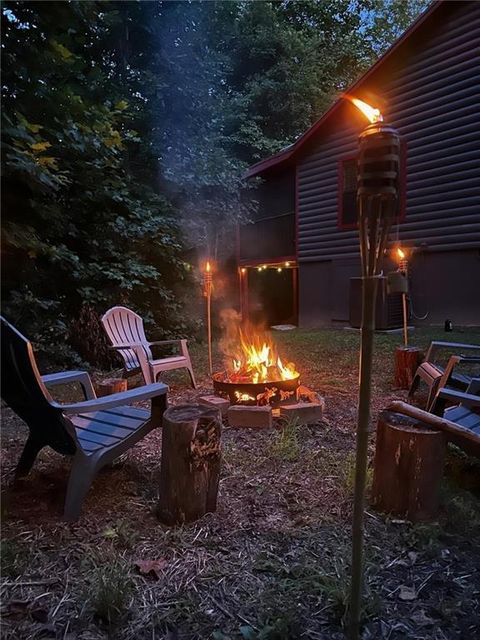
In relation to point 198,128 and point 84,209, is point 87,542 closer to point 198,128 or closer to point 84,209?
point 84,209

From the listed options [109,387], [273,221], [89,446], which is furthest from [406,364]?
[273,221]

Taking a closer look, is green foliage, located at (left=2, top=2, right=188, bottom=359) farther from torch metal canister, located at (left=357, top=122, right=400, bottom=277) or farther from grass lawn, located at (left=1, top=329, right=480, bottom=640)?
torch metal canister, located at (left=357, top=122, right=400, bottom=277)

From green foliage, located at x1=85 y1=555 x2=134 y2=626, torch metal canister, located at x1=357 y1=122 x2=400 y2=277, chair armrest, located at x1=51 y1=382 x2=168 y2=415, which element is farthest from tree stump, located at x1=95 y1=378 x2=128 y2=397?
torch metal canister, located at x1=357 y1=122 x2=400 y2=277

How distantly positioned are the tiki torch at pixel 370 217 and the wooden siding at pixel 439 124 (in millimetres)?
7476

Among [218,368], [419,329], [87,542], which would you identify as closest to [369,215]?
[87,542]

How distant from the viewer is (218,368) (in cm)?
538

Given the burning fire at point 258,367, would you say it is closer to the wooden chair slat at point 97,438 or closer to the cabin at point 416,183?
the wooden chair slat at point 97,438

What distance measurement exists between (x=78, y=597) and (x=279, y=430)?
1.84 meters

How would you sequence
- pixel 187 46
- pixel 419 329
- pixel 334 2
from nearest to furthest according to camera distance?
pixel 187 46
pixel 419 329
pixel 334 2

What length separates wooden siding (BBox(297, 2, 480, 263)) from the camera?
7441mm

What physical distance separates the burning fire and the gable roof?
4224 millimetres

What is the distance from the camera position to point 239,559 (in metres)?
1.69

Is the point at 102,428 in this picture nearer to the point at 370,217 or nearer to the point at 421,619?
the point at 421,619

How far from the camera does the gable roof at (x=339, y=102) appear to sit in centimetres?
756
